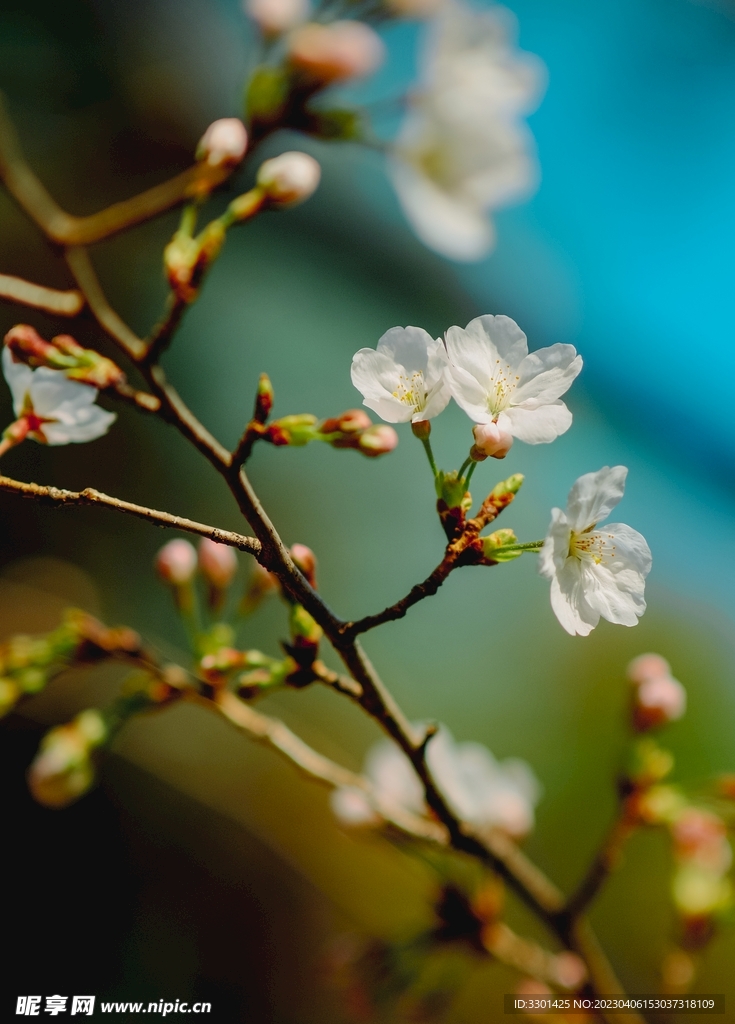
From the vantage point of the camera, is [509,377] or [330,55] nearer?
[509,377]

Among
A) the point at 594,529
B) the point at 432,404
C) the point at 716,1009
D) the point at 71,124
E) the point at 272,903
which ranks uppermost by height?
the point at 71,124

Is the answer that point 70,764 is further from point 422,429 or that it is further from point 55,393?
point 422,429

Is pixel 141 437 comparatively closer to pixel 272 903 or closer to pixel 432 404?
pixel 272 903

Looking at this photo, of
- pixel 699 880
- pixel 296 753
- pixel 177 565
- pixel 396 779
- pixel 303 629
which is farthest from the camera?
pixel 396 779

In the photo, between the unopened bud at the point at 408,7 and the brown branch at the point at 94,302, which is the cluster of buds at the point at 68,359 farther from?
the unopened bud at the point at 408,7

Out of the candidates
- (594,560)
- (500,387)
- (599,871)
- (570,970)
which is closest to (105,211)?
(500,387)

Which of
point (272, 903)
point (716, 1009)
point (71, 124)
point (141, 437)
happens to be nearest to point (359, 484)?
point (141, 437)
